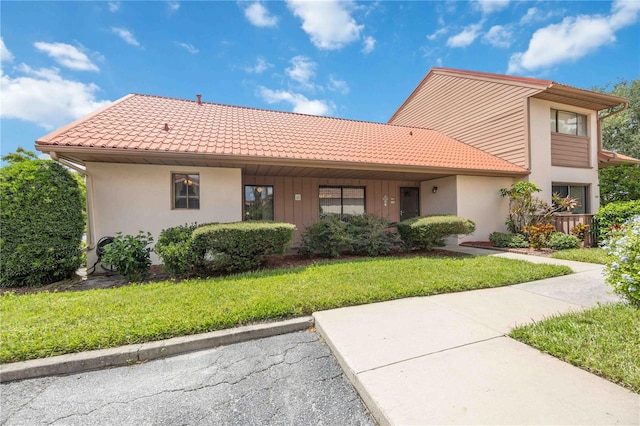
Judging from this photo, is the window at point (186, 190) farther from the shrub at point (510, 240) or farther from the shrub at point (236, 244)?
the shrub at point (510, 240)

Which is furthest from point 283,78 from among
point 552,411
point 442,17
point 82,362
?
point 552,411

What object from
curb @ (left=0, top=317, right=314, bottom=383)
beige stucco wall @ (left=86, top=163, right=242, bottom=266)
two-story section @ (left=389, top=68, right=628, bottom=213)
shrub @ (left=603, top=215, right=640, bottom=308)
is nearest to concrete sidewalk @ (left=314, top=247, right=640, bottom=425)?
shrub @ (left=603, top=215, right=640, bottom=308)

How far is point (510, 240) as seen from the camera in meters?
8.67

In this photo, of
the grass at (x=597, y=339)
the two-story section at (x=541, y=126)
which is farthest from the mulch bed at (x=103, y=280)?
the two-story section at (x=541, y=126)

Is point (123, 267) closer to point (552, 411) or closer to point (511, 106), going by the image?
point (552, 411)

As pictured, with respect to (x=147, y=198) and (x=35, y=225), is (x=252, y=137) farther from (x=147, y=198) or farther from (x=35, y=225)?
(x=35, y=225)

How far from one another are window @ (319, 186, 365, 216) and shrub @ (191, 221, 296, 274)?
4311 mm

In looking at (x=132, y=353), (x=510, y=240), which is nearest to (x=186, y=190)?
(x=132, y=353)

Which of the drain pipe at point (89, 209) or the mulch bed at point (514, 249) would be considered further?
the mulch bed at point (514, 249)

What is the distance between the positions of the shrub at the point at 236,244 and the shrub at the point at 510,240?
7483mm

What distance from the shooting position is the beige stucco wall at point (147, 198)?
6152mm

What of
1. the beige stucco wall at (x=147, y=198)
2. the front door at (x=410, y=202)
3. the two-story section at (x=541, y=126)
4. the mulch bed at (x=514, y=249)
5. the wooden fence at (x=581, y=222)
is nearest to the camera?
the beige stucco wall at (x=147, y=198)

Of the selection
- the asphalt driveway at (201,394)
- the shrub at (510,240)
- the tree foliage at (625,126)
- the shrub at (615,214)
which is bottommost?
the asphalt driveway at (201,394)

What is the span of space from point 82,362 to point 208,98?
10557mm
